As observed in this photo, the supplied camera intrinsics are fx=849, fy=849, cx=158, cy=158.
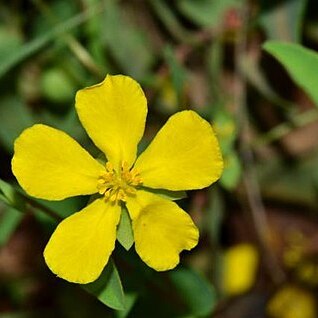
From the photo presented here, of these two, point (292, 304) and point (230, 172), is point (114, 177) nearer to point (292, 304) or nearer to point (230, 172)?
point (230, 172)

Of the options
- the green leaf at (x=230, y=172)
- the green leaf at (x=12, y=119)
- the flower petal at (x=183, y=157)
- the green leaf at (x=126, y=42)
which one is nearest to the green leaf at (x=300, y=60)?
the flower petal at (x=183, y=157)

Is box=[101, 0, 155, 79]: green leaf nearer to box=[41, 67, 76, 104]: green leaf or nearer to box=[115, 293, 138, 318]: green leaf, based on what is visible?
box=[41, 67, 76, 104]: green leaf

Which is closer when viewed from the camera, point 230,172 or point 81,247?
point 81,247

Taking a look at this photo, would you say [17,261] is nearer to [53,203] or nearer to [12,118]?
[12,118]

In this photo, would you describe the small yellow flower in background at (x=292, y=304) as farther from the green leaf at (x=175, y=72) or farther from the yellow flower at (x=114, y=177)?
the yellow flower at (x=114, y=177)

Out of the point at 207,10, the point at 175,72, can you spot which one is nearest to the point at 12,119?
the point at 175,72
